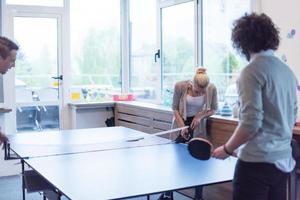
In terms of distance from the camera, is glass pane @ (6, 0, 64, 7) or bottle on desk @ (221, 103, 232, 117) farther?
glass pane @ (6, 0, 64, 7)

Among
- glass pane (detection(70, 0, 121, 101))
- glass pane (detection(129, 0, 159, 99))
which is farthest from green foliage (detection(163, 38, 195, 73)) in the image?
glass pane (detection(70, 0, 121, 101))

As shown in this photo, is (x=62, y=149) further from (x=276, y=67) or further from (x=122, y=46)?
(x=122, y=46)

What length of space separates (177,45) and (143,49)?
933mm

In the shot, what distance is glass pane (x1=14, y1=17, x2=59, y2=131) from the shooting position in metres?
5.91

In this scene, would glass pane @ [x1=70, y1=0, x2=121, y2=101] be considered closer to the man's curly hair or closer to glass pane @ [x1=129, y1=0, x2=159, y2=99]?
glass pane @ [x1=129, y1=0, x2=159, y2=99]

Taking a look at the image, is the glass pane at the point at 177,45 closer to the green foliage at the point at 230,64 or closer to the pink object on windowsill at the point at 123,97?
the green foliage at the point at 230,64

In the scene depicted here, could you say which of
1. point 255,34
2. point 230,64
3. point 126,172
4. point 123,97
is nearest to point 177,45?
point 230,64

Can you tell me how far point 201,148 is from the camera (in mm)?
2096

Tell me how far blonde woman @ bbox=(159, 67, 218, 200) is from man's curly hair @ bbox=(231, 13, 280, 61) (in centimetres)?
209

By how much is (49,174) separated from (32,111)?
361cm

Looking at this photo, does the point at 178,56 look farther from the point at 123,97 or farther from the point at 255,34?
the point at 255,34

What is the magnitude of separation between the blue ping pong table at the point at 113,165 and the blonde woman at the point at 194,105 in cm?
37

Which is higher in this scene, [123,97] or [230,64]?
[230,64]

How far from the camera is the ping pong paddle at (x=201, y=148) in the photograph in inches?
81.7
